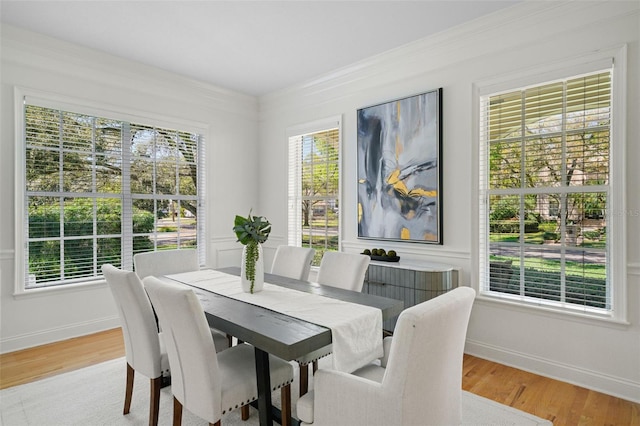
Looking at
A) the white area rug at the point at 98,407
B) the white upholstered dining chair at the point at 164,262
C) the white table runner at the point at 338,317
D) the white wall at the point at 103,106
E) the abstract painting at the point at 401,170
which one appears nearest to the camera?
the white table runner at the point at 338,317

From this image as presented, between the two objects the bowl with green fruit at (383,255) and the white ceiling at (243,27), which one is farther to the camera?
the bowl with green fruit at (383,255)

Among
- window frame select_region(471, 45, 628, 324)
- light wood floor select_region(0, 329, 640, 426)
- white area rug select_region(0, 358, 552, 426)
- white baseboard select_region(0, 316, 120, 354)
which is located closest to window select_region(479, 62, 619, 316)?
window frame select_region(471, 45, 628, 324)

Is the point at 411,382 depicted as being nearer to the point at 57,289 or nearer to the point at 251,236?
the point at 251,236

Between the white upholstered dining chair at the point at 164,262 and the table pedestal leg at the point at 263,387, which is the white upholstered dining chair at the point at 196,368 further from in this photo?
the white upholstered dining chair at the point at 164,262

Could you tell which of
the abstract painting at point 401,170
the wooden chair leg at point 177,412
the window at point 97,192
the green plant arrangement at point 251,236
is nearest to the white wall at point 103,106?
the window at point 97,192

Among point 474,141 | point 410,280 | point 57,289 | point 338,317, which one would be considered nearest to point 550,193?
point 474,141

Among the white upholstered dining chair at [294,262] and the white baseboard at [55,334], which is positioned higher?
the white upholstered dining chair at [294,262]

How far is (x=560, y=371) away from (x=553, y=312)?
17.3 inches

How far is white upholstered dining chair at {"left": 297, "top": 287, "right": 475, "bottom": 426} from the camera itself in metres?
1.29

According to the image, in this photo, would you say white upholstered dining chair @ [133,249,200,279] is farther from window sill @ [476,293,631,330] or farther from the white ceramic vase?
window sill @ [476,293,631,330]

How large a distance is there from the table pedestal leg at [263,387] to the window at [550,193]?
2225 millimetres

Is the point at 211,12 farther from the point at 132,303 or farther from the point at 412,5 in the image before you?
the point at 132,303

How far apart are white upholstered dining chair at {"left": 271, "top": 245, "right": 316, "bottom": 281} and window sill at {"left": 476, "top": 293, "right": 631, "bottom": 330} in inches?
60.2

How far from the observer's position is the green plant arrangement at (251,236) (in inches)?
94.3
